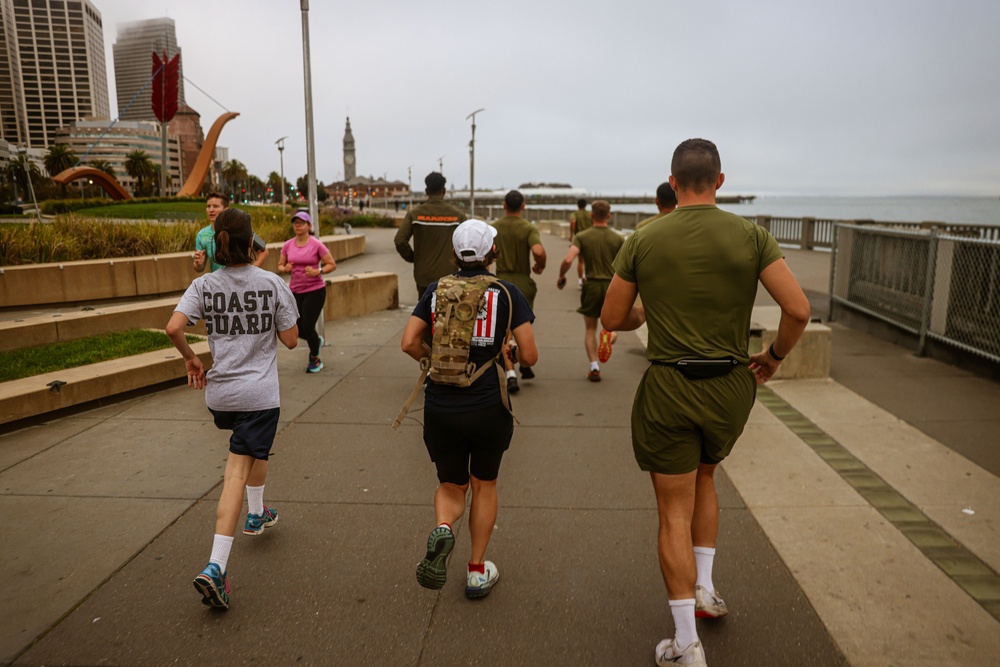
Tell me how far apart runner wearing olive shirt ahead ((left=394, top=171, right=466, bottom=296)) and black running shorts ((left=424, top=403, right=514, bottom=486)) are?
12.3ft

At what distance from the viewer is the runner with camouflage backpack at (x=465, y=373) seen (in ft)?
10.7

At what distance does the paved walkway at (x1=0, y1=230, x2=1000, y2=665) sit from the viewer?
323 centimetres

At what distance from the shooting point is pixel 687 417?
294 cm

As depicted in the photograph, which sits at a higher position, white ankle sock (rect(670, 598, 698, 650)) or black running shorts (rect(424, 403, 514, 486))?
black running shorts (rect(424, 403, 514, 486))

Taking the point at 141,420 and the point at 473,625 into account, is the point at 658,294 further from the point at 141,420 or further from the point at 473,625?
the point at 141,420

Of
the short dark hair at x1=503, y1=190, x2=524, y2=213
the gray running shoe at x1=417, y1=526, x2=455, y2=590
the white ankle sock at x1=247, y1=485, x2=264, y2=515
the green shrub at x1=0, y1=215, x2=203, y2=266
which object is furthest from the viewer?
the green shrub at x1=0, y1=215, x2=203, y2=266

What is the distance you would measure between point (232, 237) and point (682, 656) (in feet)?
9.18

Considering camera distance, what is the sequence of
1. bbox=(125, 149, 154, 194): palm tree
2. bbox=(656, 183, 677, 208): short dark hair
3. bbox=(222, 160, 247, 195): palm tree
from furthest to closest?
1. bbox=(222, 160, 247, 195): palm tree
2. bbox=(125, 149, 154, 194): palm tree
3. bbox=(656, 183, 677, 208): short dark hair

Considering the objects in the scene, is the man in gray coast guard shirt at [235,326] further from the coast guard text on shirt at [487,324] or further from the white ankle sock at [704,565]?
the white ankle sock at [704,565]

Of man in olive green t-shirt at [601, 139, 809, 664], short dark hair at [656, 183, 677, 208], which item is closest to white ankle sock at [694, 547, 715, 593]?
man in olive green t-shirt at [601, 139, 809, 664]

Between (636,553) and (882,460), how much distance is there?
254 cm

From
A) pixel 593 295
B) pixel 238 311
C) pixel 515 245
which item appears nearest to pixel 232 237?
pixel 238 311

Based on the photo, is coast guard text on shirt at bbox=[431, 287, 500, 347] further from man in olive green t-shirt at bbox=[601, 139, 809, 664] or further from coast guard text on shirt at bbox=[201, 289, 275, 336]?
coast guard text on shirt at bbox=[201, 289, 275, 336]

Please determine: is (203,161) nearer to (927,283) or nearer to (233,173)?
(927,283)
